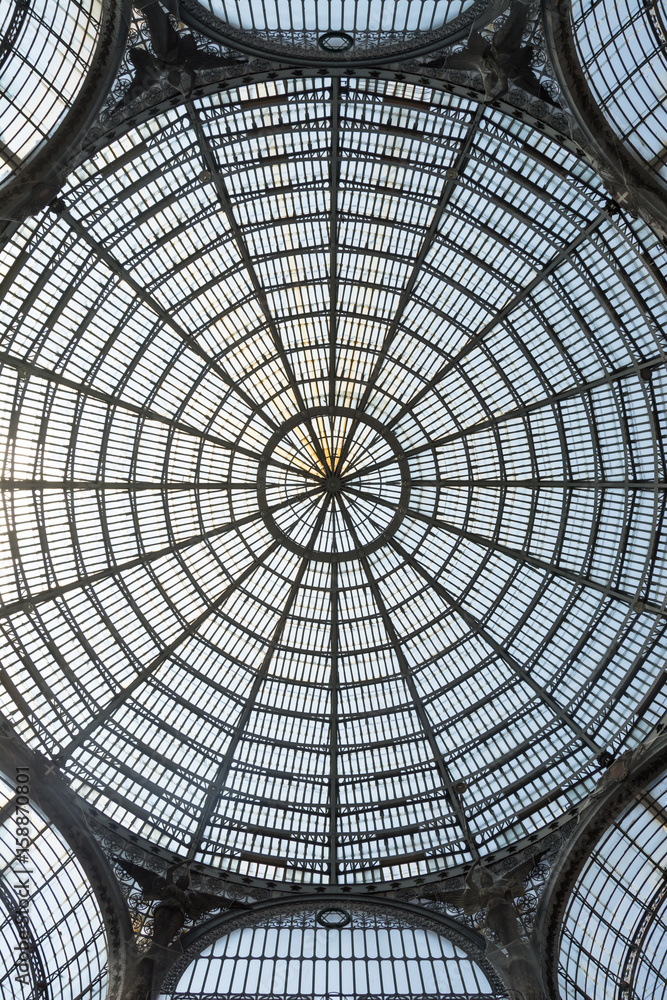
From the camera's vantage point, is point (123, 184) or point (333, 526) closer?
point (123, 184)

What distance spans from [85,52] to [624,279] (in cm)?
1863

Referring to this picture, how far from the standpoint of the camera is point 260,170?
1259 inches

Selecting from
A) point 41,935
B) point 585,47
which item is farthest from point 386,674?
point 585,47

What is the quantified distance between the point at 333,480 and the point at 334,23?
59.3 ft

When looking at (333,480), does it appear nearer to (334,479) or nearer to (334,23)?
(334,479)

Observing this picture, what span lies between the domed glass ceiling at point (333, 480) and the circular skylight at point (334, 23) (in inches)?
74.6

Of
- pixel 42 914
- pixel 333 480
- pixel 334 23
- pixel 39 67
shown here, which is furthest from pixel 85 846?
pixel 334 23

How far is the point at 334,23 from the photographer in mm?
26938

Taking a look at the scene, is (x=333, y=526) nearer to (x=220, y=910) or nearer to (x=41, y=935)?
(x=220, y=910)

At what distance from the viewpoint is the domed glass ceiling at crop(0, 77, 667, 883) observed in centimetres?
3083

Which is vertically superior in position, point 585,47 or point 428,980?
point 585,47

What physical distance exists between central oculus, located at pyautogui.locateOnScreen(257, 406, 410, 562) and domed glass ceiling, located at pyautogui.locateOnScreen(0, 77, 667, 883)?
0.14 meters

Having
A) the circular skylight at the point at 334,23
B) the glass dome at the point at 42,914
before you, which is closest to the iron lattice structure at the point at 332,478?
the circular skylight at the point at 334,23

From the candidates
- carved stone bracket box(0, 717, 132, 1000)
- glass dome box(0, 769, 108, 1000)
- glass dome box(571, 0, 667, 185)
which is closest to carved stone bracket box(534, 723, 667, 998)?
carved stone bracket box(0, 717, 132, 1000)
